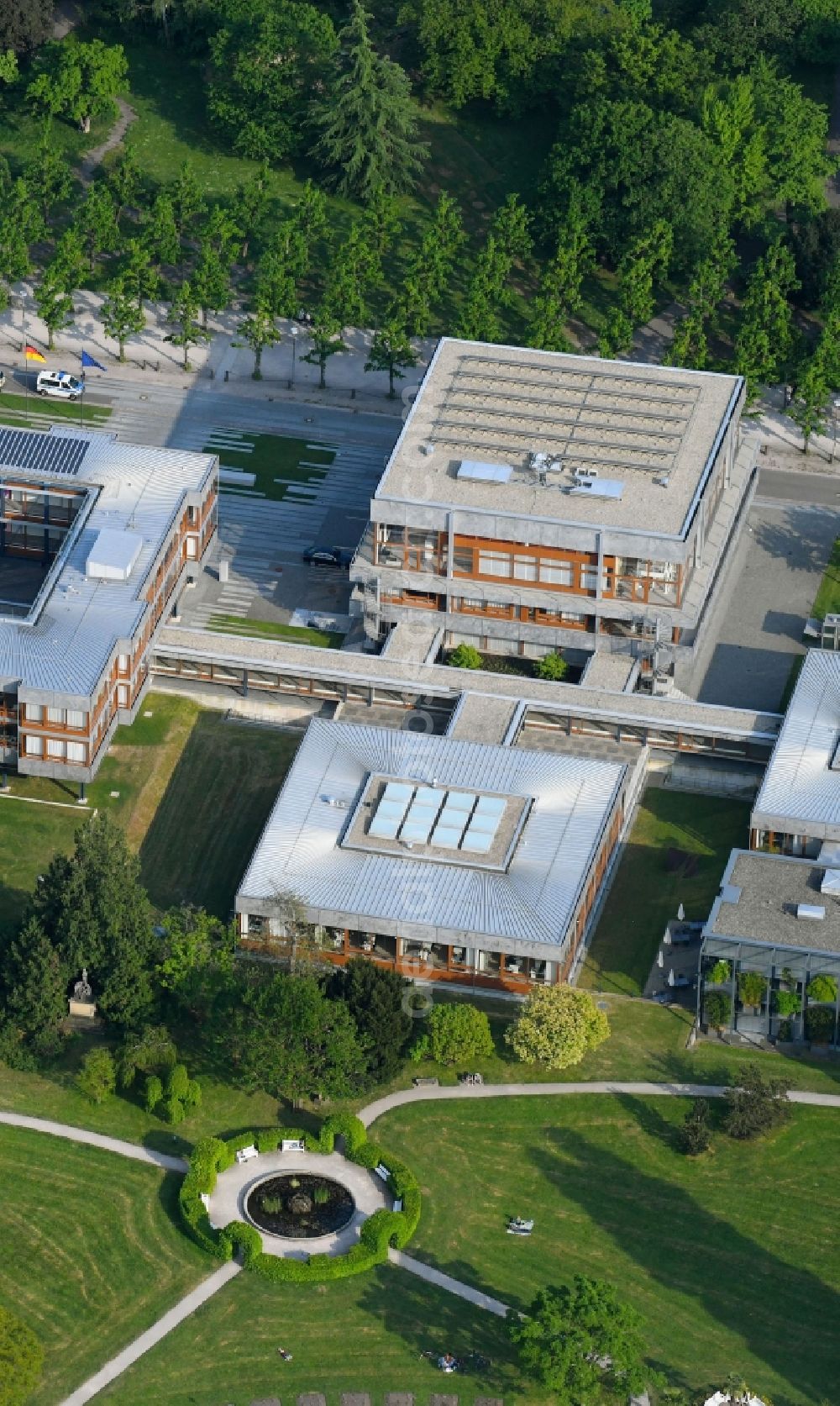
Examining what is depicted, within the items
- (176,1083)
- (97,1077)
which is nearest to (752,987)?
(176,1083)

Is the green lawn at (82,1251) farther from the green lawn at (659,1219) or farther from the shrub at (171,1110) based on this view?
the green lawn at (659,1219)

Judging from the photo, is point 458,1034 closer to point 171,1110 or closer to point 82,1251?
point 171,1110

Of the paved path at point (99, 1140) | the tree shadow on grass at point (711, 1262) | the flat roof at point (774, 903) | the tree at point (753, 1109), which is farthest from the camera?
the flat roof at point (774, 903)

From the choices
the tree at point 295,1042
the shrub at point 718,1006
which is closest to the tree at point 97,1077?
the tree at point 295,1042

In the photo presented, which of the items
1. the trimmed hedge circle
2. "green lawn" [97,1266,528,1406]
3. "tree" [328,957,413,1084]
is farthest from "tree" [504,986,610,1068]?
"green lawn" [97,1266,528,1406]

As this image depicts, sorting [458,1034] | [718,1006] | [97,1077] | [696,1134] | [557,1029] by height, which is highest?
[718,1006]

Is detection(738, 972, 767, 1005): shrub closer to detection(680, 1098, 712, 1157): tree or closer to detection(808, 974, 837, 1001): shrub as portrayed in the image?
detection(808, 974, 837, 1001): shrub
